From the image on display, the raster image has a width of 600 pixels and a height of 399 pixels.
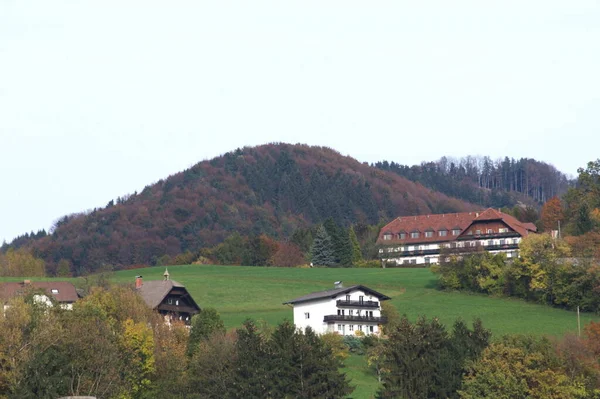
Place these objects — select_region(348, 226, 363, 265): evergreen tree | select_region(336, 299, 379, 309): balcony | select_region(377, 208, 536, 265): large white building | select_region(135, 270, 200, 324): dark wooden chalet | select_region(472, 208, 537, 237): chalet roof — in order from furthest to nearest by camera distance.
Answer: select_region(472, 208, 537, 237): chalet roof
select_region(377, 208, 536, 265): large white building
select_region(348, 226, 363, 265): evergreen tree
select_region(135, 270, 200, 324): dark wooden chalet
select_region(336, 299, 379, 309): balcony

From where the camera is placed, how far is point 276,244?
574 feet

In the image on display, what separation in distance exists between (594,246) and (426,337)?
146 feet

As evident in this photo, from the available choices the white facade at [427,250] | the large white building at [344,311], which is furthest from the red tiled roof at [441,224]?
the large white building at [344,311]

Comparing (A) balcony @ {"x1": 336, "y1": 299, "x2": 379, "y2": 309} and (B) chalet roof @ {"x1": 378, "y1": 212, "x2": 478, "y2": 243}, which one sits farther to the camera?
(B) chalet roof @ {"x1": 378, "y1": 212, "x2": 478, "y2": 243}

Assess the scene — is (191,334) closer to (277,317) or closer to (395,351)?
(395,351)

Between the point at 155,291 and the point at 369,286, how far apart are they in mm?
26566

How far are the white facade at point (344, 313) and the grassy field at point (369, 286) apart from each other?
2.78m

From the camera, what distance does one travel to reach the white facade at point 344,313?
3989 inches

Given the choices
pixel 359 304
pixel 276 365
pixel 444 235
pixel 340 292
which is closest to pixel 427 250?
pixel 444 235

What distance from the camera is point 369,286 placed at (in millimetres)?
122562

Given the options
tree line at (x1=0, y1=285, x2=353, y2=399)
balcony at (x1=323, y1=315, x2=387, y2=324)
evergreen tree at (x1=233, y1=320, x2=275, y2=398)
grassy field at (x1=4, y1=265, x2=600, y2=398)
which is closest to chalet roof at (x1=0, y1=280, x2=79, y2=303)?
grassy field at (x1=4, y1=265, x2=600, y2=398)

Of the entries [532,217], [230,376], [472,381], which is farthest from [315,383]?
[532,217]

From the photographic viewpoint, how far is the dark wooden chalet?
4146 inches

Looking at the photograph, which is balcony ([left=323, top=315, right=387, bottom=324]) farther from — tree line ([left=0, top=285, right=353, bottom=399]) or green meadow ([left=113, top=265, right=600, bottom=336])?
tree line ([left=0, top=285, right=353, bottom=399])
